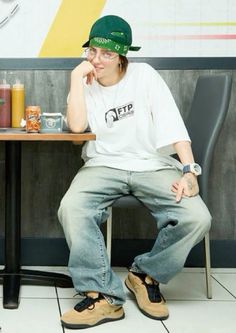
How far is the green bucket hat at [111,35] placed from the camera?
261cm

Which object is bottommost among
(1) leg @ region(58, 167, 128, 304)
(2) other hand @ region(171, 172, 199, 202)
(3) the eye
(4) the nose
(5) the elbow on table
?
(1) leg @ region(58, 167, 128, 304)

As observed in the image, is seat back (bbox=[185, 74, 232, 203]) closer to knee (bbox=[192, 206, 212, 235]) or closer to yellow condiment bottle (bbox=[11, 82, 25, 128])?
knee (bbox=[192, 206, 212, 235])

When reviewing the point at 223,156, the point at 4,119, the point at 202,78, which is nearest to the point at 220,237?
the point at 223,156

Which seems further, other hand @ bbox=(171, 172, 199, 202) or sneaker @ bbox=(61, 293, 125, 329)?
other hand @ bbox=(171, 172, 199, 202)

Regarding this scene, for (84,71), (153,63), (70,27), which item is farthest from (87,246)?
(70,27)

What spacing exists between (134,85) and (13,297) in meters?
1.15

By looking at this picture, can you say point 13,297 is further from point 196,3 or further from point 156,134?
point 196,3

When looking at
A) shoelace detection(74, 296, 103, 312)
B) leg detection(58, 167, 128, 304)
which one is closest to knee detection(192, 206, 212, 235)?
leg detection(58, 167, 128, 304)

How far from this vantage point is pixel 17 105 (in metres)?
3.03

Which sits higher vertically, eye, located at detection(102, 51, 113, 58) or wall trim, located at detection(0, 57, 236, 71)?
eye, located at detection(102, 51, 113, 58)

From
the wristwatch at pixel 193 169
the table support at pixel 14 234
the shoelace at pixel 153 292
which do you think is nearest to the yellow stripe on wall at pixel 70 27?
the table support at pixel 14 234

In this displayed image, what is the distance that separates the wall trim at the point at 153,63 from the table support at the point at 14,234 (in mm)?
584

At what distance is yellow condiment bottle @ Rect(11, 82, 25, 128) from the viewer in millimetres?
3027

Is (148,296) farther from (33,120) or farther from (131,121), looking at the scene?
(33,120)
